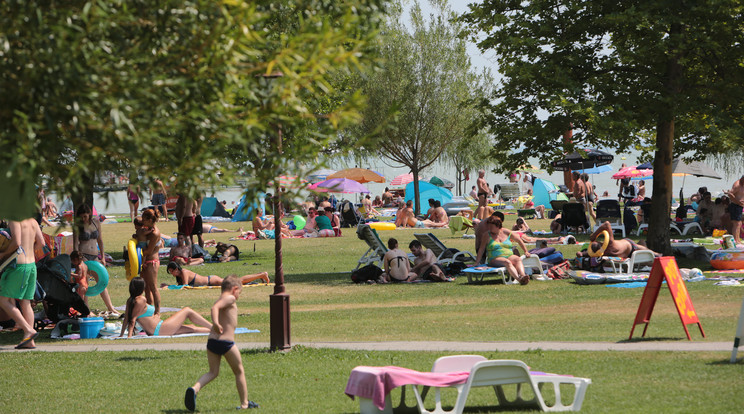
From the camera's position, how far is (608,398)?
25.6 feet

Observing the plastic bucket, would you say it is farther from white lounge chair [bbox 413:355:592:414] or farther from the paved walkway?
white lounge chair [bbox 413:355:592:414]

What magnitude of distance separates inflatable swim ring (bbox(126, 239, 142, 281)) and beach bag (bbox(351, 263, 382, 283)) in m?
5.76

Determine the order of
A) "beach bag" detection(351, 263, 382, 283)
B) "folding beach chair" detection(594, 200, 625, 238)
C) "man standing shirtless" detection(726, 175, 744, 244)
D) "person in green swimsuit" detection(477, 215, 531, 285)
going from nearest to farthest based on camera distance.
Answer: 1. "person in green swimsuit" detection(477, 215, 531, 285)
2. "beach bag" detection(351, 263, 382, 283)
3. "man standing shirtless" detection(726, 175, 744, 244)
4. "folding beach chair" detection(594, 200, 625, 238)

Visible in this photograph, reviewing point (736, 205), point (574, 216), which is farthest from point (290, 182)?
point (574, 216)

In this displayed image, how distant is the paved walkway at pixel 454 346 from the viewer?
10078 mm

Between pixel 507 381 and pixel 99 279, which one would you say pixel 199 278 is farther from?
pixel 507 381

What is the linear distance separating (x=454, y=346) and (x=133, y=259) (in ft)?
17.9

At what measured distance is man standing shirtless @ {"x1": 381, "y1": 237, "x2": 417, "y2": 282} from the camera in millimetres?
18500

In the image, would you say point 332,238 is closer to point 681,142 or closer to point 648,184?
point 681,142

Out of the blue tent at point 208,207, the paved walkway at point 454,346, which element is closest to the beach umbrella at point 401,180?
the blue tent at point 208,207

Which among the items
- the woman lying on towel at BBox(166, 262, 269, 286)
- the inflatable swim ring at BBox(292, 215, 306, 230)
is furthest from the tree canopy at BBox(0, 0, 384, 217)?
the inflatable swim ring at BBox(292, 215, 306, 230)

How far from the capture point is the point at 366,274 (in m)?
18.8

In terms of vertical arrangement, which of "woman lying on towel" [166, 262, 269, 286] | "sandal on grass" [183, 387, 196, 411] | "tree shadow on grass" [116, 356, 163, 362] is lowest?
"tree shadow on grass" [116, 356, 163, 362]

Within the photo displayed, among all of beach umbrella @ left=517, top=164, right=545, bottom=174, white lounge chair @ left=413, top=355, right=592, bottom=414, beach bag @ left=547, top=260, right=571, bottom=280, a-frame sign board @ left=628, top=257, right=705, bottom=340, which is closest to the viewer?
white lounge chair @ left=413, top=355, right=592, bottom=414
